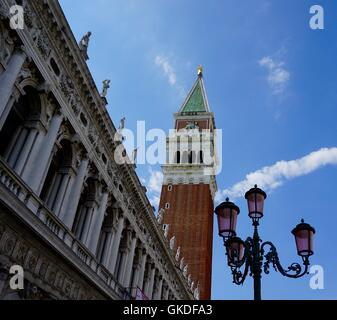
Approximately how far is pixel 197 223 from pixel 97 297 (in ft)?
107

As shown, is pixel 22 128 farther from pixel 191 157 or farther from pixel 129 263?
pixel 191 157

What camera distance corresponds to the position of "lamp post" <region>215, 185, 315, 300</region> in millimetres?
8086

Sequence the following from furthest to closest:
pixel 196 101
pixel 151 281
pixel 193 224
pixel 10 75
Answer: pixel 196 101, pixel 193 224, pixel 151 281, pixel 10 75

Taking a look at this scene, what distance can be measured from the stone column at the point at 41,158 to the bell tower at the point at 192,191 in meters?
30.5

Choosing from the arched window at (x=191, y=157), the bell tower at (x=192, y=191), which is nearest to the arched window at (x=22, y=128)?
the bell tower at (x=192, y=191)

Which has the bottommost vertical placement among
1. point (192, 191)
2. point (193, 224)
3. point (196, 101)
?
point (193, 224)

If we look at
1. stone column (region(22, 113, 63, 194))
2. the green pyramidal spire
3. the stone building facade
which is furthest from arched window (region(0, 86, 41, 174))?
the green pyramidal spire

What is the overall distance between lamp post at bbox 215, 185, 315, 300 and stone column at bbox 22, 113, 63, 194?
693cm

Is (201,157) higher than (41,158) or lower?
higher

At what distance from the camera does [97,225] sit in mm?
17609

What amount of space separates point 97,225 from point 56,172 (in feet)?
11.0

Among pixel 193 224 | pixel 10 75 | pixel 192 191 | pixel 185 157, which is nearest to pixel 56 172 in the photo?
pixel 10 75

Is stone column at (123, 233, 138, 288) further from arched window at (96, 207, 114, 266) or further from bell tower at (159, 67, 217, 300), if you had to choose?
bell tower at (159, 67, 217, 300)
